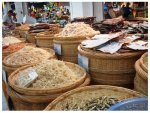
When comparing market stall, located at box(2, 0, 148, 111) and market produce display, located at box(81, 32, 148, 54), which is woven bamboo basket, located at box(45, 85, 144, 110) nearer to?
market stall, located at box(2, 0, 148, 111)

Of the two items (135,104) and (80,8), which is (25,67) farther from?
(80,8)

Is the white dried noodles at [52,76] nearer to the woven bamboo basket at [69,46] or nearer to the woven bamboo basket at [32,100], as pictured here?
the woven bamboo basket at [32,100]

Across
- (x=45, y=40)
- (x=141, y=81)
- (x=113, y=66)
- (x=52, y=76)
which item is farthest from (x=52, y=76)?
(x=45, y=40)

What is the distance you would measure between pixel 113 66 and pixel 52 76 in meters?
0.53

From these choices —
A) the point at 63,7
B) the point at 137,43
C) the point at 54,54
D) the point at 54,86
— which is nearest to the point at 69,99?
the point at 54,86

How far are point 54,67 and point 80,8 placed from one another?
4596 mm

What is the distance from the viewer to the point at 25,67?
2436 mm

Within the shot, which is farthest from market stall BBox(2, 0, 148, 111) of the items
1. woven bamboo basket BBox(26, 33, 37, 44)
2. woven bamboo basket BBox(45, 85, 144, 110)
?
woven bamboo basket BBox(26, 33, 37, 44)

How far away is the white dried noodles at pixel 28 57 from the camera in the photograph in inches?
103

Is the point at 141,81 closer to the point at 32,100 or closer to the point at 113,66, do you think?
the point at 113,66

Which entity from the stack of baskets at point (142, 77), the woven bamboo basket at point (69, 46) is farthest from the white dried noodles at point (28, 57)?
the stack of baskets at point (142, 77)

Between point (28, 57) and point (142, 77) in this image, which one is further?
point (28, 57)

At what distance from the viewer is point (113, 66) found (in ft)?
6.67

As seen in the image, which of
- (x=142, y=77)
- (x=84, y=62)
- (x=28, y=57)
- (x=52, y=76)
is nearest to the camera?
(x=142, y=77)
